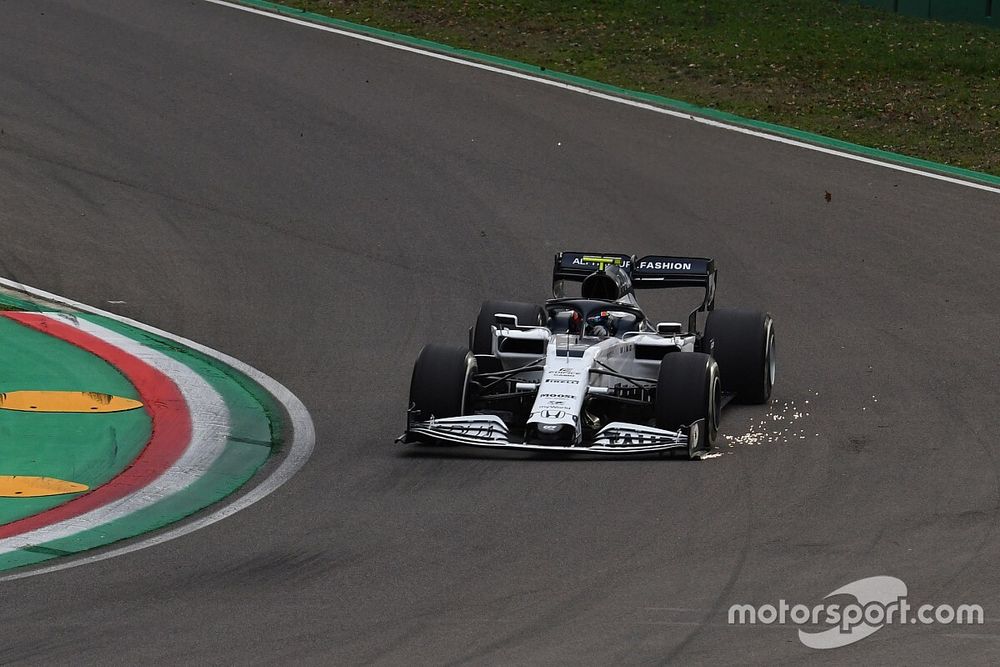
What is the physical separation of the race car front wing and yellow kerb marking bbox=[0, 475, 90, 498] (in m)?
2.12

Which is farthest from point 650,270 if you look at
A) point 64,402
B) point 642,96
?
point 642,96

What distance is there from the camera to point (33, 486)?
9.00 meters

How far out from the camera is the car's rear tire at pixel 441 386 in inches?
396

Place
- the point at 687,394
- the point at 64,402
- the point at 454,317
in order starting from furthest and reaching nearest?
1. the point at 454,317
2. the point at 64,402
3. the point at 687,394

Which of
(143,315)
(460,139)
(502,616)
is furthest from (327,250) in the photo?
(502,616)

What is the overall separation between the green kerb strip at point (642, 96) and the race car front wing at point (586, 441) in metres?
9.85

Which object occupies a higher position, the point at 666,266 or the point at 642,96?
the point at 642,96

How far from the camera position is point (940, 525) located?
813cm

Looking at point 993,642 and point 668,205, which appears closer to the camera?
point 993,642

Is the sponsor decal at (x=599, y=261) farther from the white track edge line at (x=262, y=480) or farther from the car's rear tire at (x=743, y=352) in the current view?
the white track edge line at (x=262, y=480)

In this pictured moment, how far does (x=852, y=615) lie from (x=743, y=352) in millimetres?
4552

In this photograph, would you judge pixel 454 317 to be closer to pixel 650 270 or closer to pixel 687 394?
pixel 650 270

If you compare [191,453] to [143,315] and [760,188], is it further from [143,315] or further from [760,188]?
[760,188]

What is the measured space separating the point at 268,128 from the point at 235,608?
40.3ft
